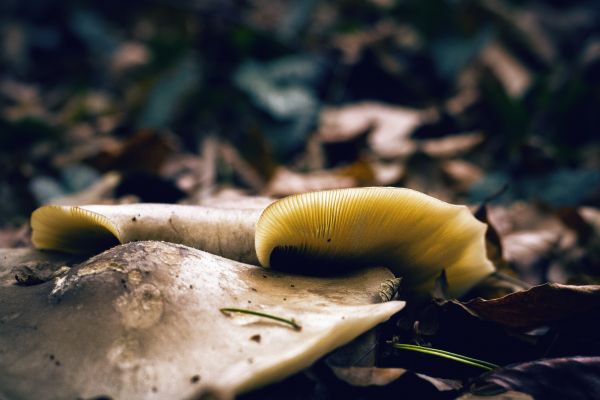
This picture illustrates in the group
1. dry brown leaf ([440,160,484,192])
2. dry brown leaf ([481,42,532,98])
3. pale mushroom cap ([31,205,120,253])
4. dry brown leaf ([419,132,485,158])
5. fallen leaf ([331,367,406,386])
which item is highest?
dry brown leaf ([481,42,532,98])

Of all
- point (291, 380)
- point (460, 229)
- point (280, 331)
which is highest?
point (460, 229)

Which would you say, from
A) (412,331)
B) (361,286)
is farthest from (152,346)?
(412,331)

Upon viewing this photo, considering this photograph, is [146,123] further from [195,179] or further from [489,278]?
[489,278]

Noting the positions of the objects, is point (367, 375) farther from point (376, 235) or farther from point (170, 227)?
point (170, 227)

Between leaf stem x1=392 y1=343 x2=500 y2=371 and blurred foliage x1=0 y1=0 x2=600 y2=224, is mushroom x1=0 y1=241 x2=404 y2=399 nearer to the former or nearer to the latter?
leaf stem x1=392 y1=343 x2=500 y2=371

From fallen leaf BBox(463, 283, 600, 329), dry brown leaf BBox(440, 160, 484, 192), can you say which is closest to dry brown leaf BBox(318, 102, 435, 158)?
dry brown leaf BBox(440, 160, 484, 192)
